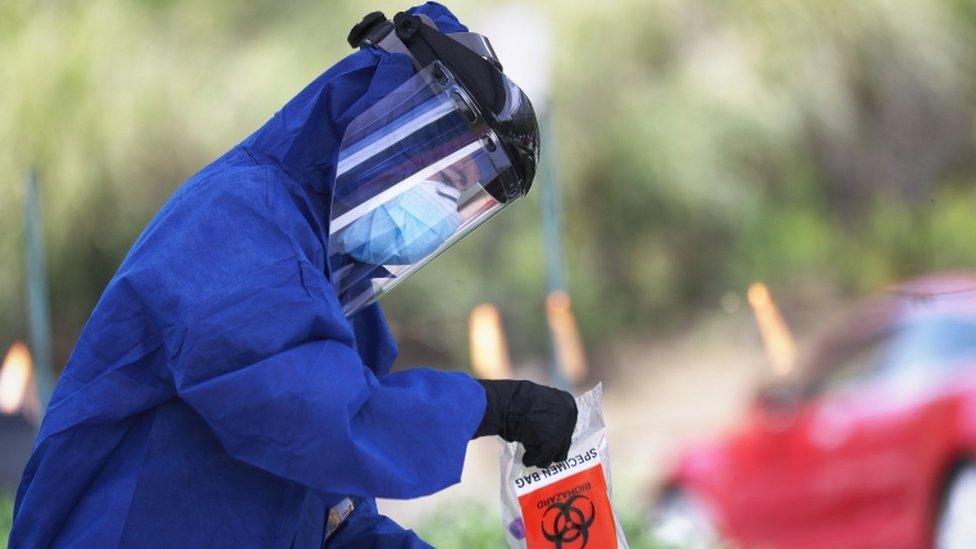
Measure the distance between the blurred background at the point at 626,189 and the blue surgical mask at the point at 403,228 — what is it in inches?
93.1

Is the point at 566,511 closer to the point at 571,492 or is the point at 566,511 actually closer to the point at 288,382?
the point at 571,492

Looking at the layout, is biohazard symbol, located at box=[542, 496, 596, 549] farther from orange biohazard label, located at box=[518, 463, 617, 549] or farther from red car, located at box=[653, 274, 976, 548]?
red car, located at box=[653, 274, 976, 548]

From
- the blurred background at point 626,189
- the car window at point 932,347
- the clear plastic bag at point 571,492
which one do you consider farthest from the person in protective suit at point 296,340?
the blurred background at point 626,189

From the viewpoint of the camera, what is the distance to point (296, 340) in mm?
1804

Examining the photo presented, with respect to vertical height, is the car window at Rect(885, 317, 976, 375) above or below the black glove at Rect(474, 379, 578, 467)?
below

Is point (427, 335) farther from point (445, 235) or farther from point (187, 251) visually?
point (187, 251)

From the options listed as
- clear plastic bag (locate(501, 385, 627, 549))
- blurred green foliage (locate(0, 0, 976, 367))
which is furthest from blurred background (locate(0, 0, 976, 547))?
clear plastic bag (locate(501, 385, 627, 549))

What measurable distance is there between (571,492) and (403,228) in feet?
1.67

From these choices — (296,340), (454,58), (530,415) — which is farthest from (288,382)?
(454,58)

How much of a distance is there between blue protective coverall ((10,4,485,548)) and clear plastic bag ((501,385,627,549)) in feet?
1.14

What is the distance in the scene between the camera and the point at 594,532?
7.45 ft

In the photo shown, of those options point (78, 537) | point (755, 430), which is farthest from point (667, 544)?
point (78, 537)

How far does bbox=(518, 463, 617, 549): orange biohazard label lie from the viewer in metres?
2.24

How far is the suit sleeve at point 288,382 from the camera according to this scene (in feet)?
A: 5.79
